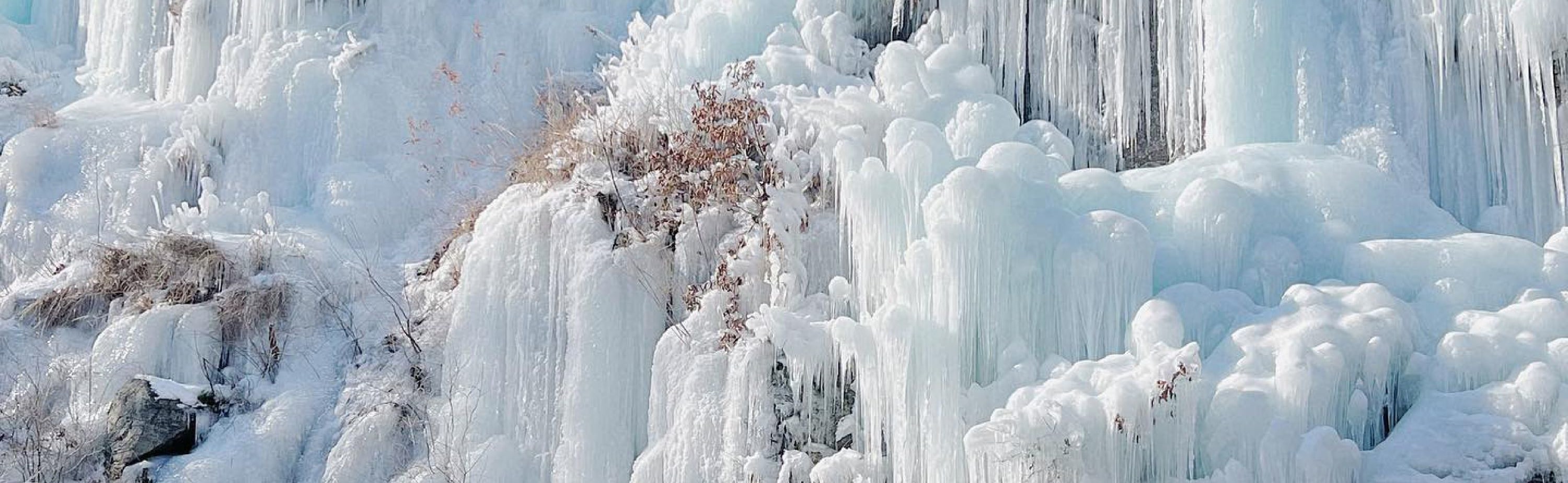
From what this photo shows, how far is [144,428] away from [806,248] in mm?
4536

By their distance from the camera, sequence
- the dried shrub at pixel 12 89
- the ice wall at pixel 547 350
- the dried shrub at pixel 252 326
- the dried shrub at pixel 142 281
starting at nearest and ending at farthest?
the ice wall at pixel 547 350
the dried shrub at pixel 252 326
the dried shrub at pixel 142 281
the dried shrub at pixel 12 89

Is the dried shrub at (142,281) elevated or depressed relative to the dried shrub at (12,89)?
depressed

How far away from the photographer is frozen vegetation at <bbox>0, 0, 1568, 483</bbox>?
7430 mm

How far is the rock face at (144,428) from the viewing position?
10.5 meters

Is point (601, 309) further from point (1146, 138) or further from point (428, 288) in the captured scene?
point (1146, 138)

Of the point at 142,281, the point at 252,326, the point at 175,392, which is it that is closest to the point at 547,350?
the point at 252,326

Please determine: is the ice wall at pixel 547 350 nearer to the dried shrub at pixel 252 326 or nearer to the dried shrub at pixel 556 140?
the dried shrub at pixel 556 140

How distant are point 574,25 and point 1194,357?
7199 mm

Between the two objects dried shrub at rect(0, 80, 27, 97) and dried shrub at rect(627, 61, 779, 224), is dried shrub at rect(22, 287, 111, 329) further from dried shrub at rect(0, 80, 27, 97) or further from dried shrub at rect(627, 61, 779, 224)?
dried shrub at rect(627, 61, 779, 224)

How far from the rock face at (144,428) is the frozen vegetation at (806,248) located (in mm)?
24

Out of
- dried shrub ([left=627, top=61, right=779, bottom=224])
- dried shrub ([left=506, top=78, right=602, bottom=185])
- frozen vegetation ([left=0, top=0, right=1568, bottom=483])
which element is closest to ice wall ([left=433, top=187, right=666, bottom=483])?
frozen vegetation ([left=0, top=0, right=1568, bottom=483])

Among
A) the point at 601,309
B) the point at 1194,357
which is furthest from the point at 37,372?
the point at 1194,357

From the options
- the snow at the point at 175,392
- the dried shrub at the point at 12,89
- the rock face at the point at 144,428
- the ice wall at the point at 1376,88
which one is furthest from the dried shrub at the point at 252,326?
the ice wall at the point at 1376,88

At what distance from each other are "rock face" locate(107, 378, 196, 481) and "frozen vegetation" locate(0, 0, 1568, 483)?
0.02m
